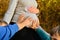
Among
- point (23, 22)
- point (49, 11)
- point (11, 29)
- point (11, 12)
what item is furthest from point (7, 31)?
point (49, 11)

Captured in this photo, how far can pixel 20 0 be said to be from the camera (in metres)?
2.92

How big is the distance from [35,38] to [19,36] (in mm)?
125

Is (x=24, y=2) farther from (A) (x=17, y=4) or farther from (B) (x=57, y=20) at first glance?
(B) (x=57, y=20)

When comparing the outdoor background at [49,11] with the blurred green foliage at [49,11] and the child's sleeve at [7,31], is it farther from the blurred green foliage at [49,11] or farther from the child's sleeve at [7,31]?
the child's sleeve at [7,31]

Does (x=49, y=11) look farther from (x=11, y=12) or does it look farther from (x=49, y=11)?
(x=11, y=12)

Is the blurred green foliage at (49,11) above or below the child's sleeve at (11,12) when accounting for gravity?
below

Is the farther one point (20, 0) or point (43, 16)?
point (43, 16)

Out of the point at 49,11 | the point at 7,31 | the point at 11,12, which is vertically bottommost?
the point at 49,11

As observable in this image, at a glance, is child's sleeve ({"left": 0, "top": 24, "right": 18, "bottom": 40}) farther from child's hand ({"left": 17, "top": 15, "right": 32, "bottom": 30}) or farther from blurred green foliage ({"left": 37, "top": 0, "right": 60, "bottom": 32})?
blurred green foliage ({"left": 37, "top": 0, "right": 60, "bottom": 32})

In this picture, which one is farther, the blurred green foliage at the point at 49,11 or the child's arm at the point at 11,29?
the blurred green foliage at the point at 49,11

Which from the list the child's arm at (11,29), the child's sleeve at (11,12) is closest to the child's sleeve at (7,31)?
the child's arm at (11,29)

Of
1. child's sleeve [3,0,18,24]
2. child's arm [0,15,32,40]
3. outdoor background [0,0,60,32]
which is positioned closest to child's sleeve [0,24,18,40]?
child's arm [0,15,32,40]

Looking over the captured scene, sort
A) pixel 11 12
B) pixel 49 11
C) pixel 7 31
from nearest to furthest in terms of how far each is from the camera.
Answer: pixel 7 31
pixel 11 12
pixel 49 11

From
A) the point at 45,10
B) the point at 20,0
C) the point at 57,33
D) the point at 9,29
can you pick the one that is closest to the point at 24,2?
the point at 20,0
